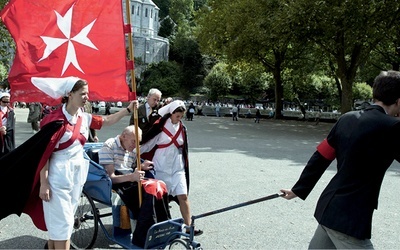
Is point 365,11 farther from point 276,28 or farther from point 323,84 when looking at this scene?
point 323,84

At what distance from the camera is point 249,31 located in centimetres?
2653

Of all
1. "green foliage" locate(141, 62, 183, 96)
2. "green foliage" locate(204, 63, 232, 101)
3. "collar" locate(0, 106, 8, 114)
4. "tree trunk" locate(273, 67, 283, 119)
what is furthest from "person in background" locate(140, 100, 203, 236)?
"green foliage" locate(141, 62, 183, 96)

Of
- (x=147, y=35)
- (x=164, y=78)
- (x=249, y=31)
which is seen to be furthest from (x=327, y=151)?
(x=147, y=35)

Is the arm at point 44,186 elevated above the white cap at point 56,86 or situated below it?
below

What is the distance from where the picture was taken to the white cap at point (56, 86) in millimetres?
4066

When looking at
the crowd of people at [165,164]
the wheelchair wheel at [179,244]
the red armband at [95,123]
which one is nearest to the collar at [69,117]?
the crowd of people at [165,164]

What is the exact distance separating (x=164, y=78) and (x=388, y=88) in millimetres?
70928

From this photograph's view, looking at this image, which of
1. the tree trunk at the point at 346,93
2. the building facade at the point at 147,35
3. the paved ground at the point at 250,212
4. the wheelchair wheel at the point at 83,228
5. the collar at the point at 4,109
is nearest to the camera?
the wheelchair wheel at the point at 83,228

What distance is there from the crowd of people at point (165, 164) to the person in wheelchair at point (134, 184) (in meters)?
0.01

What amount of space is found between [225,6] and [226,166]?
2235cm

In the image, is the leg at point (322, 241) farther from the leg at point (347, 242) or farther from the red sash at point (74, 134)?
the red sash at point (74, 134)

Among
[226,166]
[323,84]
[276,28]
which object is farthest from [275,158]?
[323,84]

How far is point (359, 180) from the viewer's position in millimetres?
2869

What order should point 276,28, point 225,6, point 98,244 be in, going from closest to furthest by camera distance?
point 98,244, point 276,28, point 225,6
